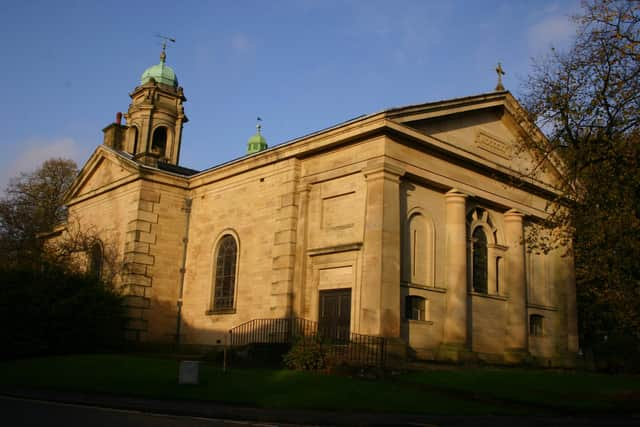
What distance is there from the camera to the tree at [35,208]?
39.0m

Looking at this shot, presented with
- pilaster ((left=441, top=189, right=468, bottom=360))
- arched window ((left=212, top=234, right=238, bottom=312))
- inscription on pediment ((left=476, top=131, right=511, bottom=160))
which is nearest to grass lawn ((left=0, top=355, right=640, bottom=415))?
pilaster ((left=441, top=189, right=468, bottom=360))

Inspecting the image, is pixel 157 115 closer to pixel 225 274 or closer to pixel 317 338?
pixel 225 274

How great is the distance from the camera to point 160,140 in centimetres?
4109

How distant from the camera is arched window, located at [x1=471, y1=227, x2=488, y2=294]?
2653 cm

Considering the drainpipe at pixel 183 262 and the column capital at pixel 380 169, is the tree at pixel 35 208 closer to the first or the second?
the drainpipe at pixel 183 262

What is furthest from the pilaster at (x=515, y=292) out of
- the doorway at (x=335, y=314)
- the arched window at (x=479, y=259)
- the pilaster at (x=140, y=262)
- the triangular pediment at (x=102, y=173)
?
the triangular pediment at (x=102, y=173)

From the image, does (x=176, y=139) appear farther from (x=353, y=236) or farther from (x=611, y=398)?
(x=611, y=398)

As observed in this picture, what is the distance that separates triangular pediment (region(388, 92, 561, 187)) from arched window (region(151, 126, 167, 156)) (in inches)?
831

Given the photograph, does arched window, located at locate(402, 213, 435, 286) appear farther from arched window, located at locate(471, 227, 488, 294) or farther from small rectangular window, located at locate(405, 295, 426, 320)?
arched window, located at locate(471, 227, 488, 294)

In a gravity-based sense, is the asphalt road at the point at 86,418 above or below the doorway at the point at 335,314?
below

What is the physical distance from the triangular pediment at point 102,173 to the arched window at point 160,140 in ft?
17.4

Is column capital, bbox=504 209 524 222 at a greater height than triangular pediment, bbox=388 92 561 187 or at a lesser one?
lesser

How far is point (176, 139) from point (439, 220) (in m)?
21.8

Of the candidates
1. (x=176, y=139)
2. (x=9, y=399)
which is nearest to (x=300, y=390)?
(x=9, y=399)
